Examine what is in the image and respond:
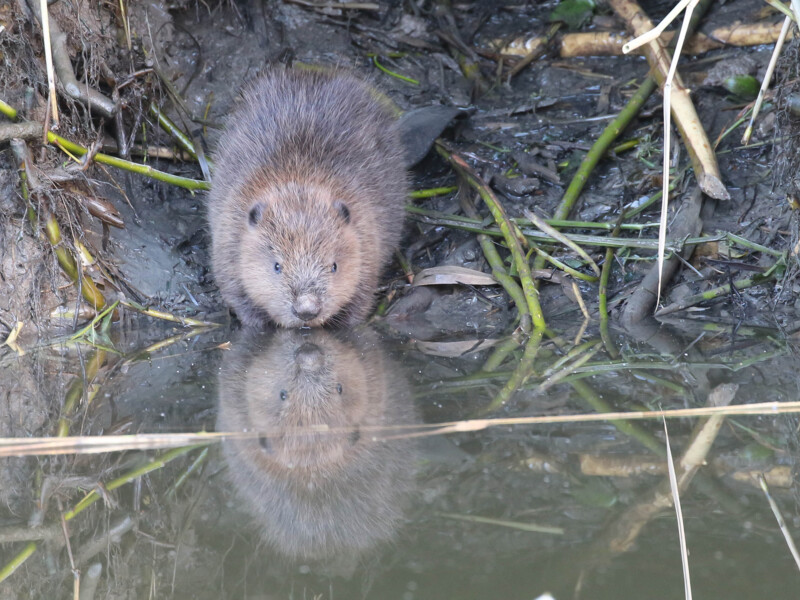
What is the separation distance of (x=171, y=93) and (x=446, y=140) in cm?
191

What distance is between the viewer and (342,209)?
4.61 meters

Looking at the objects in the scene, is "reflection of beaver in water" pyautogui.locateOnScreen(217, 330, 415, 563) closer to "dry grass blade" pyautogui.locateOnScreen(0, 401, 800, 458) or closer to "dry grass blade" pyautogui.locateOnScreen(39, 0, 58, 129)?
"dry grass blade" pyautogui.locateOnScreen(0, 401, 800, 458)

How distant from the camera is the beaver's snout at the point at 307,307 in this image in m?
4.24

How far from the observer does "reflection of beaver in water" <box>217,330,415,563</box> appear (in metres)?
2.07

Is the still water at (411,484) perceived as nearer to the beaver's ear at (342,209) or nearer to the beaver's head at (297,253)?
the beaver's head at (297,253)

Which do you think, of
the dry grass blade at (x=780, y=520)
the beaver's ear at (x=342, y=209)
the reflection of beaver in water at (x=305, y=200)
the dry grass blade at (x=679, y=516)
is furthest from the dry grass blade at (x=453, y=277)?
the dry grass blade at (x=780, y=520)

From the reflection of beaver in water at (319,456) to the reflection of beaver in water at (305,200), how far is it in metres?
1.11

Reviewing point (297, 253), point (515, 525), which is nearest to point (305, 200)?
point (297, 253)

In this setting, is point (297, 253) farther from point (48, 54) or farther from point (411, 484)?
point (411, 484)

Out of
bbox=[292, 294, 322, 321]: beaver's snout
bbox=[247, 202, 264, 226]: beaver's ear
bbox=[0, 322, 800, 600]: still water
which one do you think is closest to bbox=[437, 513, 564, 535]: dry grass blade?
bbox=[0, 322, 800, 600]: still water

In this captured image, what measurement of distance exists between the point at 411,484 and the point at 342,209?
2645 mm

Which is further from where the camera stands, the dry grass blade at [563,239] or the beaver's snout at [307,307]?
the dry grass blade at [563,239]

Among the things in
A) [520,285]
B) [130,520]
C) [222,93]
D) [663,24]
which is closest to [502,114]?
[520,285]

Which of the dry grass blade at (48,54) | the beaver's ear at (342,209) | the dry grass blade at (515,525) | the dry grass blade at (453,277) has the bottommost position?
the dry grass blade at (453,277)
